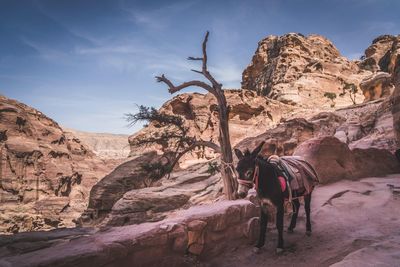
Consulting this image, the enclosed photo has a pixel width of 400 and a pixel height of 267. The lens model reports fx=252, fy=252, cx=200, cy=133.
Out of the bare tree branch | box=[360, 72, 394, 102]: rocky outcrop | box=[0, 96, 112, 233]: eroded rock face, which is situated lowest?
box=[0, 96, 112, 233]: eroded rock face

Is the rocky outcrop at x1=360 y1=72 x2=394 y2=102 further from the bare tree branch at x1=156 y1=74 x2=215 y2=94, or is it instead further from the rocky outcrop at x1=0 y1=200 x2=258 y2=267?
the rocky outcrop at x1=0 y1=200 x2=258 y2=267

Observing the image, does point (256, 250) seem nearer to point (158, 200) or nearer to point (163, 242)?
point (163, 242)

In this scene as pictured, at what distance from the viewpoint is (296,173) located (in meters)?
5.49

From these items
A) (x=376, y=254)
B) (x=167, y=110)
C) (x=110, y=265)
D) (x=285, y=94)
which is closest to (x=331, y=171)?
(x=376, y=254)

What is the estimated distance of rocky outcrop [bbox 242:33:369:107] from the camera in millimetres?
46531

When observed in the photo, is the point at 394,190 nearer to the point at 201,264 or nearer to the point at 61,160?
the point at 201,264

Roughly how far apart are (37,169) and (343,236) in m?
61.9

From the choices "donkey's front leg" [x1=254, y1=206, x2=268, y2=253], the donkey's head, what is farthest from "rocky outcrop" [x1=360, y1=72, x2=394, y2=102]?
the donkey's head

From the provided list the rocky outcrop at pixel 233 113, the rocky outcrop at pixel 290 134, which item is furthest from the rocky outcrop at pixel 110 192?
the rocky outcrop at pixel 233 113

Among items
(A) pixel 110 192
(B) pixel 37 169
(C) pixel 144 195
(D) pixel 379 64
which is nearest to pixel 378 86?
(C) pixel 144 195

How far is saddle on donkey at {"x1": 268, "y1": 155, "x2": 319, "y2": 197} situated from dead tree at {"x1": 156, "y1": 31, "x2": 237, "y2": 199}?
3875 millimetres

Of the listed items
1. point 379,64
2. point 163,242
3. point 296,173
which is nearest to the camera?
point 163,242

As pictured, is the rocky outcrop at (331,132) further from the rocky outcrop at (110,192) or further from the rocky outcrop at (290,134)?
the rocky outcrop at (110,192)

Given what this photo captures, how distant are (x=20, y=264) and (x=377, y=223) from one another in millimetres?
6683
